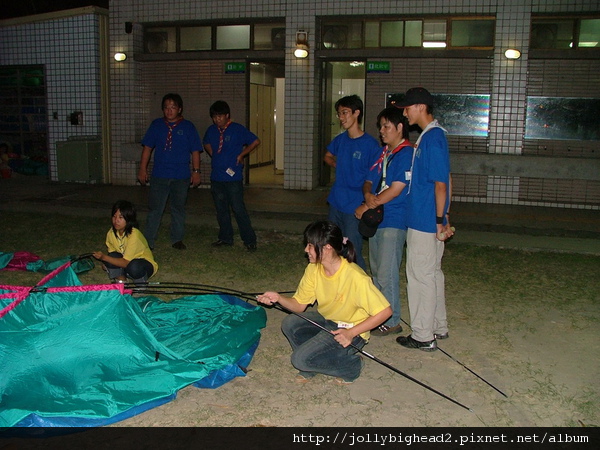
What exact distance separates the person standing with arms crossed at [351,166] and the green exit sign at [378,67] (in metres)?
6.65

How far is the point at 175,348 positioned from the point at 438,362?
81.2 inches

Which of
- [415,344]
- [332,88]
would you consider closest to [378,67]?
[332,88]

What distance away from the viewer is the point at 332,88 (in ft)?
44.6

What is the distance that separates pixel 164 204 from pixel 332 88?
6.33m

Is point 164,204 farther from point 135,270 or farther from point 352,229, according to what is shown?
point 352,229

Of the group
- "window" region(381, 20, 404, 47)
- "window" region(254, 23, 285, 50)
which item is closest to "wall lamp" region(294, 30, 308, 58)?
"window" region(254, 23, 285, 50)

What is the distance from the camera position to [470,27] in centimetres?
1192

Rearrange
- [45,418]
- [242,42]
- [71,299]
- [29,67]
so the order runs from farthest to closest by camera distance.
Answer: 1. [29,67]
2. [242,42]
3. [71,299]
4. [45,418]

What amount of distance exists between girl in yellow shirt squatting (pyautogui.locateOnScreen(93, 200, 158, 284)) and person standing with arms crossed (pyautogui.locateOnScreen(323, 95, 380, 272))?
1.97 m

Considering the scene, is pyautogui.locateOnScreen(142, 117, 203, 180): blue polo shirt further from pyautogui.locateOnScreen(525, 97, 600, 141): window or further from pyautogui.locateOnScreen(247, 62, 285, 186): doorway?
pyautogui.locateOnScreen(525, 97, 600, 141): window

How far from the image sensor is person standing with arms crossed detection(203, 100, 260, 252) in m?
8.44

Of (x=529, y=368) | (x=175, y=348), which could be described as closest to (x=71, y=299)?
(x=175, y=348)

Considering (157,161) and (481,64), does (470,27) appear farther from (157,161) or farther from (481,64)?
(157,161)

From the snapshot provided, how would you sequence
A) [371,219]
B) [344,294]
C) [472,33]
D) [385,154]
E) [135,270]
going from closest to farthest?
[344,294] → [371,219] → [385,154] → [135,270] → [472,33]
